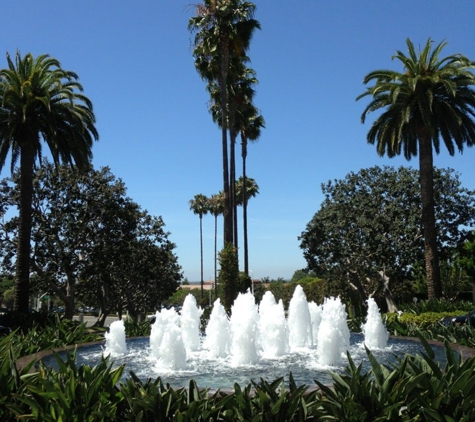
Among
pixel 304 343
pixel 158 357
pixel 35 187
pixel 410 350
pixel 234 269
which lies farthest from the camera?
pixel 35 187

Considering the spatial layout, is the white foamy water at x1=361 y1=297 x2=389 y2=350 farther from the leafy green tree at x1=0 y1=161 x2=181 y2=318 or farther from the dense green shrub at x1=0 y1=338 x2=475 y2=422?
the leafy green tree at x1=0 y1=161 x2=181 y2=318

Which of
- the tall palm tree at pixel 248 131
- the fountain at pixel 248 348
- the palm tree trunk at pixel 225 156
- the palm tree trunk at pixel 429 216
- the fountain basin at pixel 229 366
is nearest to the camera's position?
the fountain basin at pixel 229 366

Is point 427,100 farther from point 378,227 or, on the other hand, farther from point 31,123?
point 31,123

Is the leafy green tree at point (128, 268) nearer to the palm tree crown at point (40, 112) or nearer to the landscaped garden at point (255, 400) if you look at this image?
the palm tree crown at point (40, 112)

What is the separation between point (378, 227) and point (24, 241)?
66.9 ft

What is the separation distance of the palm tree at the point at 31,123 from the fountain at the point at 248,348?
9.24 m

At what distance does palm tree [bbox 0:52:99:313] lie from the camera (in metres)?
21.1

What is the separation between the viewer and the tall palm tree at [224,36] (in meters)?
26.4

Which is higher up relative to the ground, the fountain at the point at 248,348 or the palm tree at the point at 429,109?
the palm tree at the point at 429,109

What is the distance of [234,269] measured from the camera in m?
25.9

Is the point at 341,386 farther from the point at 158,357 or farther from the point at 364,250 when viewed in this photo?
the point at 364,250

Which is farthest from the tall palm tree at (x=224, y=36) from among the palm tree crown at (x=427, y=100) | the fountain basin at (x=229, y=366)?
the fountain basin at (x=229, y=366)

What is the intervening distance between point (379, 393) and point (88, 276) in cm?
2638

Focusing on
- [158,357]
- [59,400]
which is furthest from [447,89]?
[59,400]
